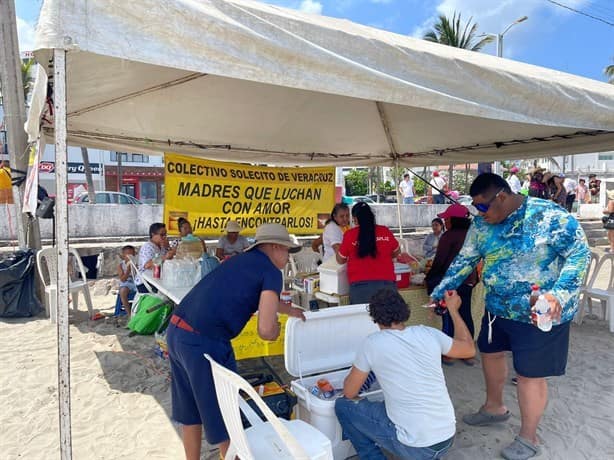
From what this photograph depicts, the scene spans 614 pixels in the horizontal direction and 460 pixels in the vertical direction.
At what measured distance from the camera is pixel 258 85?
170 inches

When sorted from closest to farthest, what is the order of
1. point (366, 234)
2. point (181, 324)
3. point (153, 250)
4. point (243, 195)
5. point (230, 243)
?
point (181, 324), point (366, 234), point (153, 250), point (230, 243), point (243, 195)

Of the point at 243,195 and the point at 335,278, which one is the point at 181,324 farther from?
the point at 243,195

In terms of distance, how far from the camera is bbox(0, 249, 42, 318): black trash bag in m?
5.97

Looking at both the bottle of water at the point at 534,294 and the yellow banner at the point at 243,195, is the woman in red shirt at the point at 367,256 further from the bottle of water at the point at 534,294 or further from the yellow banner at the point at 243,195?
the yellow banner at the point at 243,195

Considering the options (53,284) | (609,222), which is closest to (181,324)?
(53,284)

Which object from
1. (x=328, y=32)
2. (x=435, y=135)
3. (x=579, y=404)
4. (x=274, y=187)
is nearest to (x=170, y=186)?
(x=274, y=187)

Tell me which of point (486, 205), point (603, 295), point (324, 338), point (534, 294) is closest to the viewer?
point (534, 294)

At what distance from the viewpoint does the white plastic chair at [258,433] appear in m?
1.76

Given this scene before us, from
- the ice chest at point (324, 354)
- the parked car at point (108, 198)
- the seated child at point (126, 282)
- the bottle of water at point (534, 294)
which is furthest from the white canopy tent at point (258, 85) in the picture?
the parked car at point (108, 198)

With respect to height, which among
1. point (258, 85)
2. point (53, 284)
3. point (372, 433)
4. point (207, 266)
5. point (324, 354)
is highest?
point (258, 85)

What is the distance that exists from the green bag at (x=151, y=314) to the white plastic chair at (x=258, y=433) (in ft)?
9.29

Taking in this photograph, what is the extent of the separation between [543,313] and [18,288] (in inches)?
244

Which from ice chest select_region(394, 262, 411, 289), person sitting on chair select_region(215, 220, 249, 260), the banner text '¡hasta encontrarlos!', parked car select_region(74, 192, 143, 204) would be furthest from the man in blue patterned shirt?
parked car select_region(74, 192, 143, 204)

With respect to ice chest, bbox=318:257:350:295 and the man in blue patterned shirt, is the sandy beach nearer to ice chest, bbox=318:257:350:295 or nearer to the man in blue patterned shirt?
A: the man in blue patterned shirt
